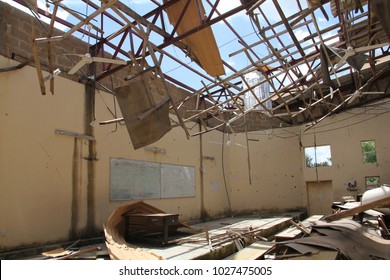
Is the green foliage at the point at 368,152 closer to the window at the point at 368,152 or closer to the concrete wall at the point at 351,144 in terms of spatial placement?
the window at the point at 368,152

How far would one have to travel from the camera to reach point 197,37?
626 cm

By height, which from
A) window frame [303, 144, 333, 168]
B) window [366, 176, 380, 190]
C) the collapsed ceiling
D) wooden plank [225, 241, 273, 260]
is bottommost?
wooden plank [225, 241, 273, 260]

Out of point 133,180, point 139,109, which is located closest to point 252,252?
point 139,109

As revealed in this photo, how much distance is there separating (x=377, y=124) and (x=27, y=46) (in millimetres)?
11111

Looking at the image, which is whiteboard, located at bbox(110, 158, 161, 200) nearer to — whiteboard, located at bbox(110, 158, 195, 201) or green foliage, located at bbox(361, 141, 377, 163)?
whiteboard, located at bbox(110, 158, 195, 201)

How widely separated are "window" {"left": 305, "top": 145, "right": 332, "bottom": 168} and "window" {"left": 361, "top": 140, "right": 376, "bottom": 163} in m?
1.19

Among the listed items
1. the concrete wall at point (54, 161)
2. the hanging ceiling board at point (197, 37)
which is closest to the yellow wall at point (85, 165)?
the concrete wall at point (54, 161)

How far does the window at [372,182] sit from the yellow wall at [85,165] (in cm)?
18

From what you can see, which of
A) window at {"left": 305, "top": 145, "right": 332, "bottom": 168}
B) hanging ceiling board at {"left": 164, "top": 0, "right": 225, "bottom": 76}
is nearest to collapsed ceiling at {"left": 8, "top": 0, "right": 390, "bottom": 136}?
hanging ceiling board at {"left": 164, "top": 0, "right": 225, "bottom": 76}

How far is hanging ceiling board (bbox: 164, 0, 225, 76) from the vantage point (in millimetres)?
5902

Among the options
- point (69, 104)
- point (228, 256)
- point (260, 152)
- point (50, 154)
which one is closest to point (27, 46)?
point (69, 104)

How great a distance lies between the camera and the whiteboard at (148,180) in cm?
843

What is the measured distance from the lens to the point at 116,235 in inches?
271

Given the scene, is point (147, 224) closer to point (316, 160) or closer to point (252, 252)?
point (252, 252)
